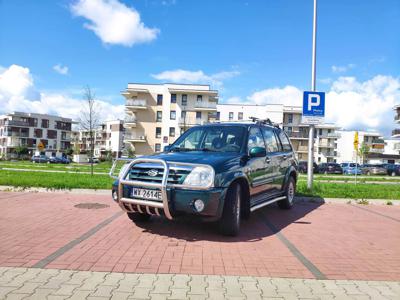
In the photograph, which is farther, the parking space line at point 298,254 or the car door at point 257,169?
the car door at point 257,169

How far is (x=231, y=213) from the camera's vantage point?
525 centimetres

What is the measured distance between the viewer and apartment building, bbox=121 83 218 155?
2195 inches

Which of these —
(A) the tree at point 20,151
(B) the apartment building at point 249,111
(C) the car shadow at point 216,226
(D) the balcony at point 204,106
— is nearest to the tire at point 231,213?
(C) the car shadow at point 216,226

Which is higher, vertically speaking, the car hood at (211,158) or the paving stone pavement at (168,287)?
the car hood at (211,158)

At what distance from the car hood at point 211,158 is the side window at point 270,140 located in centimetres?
161

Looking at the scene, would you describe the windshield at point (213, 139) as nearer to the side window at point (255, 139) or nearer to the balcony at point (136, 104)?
the side window at point (255, 139)

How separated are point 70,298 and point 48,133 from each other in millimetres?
102514

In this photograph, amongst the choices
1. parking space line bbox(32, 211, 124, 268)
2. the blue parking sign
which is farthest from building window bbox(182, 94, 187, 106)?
parking space line bbox(32, 211, 124, 268)

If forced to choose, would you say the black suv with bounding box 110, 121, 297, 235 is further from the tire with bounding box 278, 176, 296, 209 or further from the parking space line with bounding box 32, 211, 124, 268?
the tire with bounding box 278, 176, 296, 209

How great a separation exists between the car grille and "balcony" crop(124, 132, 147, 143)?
168 ft

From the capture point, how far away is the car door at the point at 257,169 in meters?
5.91

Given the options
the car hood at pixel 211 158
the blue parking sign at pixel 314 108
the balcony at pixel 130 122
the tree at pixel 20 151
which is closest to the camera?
the car hood at pixel 211 158

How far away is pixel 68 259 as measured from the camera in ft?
13.7

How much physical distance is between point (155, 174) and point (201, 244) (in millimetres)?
1259
